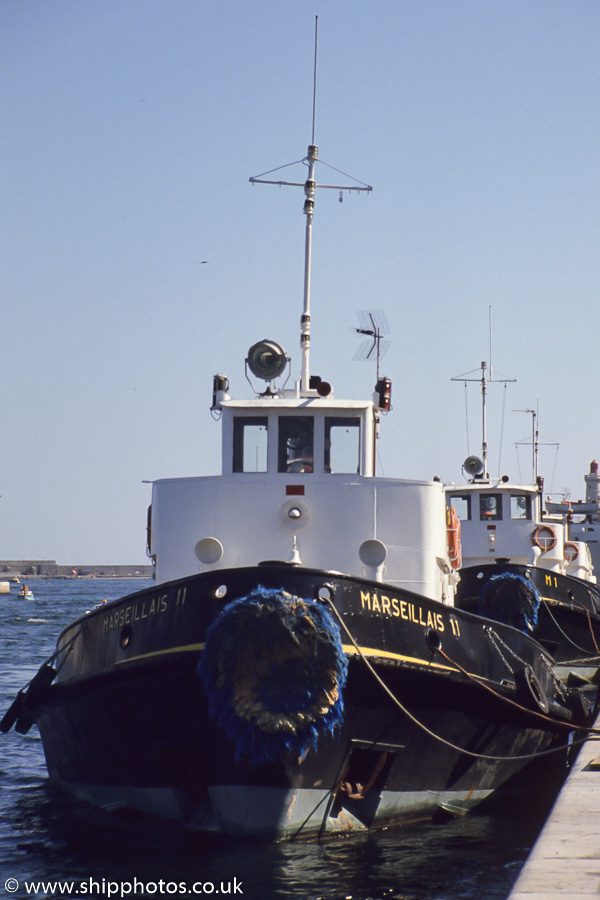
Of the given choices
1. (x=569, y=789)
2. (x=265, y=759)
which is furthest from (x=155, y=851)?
(x=569, y=789)

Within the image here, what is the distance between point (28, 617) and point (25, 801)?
44293 millimetres

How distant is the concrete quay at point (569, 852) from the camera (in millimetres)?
6391

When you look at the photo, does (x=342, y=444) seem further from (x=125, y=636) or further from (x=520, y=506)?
(x=520, y=506)

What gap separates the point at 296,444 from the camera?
1173cm

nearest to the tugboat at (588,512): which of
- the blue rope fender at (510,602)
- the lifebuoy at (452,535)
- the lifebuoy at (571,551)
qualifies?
the lifebuoy at (571,551)

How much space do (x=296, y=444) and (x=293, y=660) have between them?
11.2 ft

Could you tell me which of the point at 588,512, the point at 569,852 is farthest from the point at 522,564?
the point at 588,512

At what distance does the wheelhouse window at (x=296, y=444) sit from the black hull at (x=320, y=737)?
236 centimetres

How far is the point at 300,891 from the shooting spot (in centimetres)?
830

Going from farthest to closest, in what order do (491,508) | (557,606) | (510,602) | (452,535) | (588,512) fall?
(588,512), (491,508), (557,606), (510,602), (452,535)

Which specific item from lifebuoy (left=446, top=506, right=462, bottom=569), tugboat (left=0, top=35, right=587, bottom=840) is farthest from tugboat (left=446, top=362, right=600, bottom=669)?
tugboat (left=0, top=35, right=587, bottom=840)

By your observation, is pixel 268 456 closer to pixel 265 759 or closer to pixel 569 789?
pixel 265 759

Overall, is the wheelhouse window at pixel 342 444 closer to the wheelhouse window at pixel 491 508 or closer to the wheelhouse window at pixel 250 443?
the wheelhouse window at pixel 250 443

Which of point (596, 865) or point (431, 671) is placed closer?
point (596, 865)
